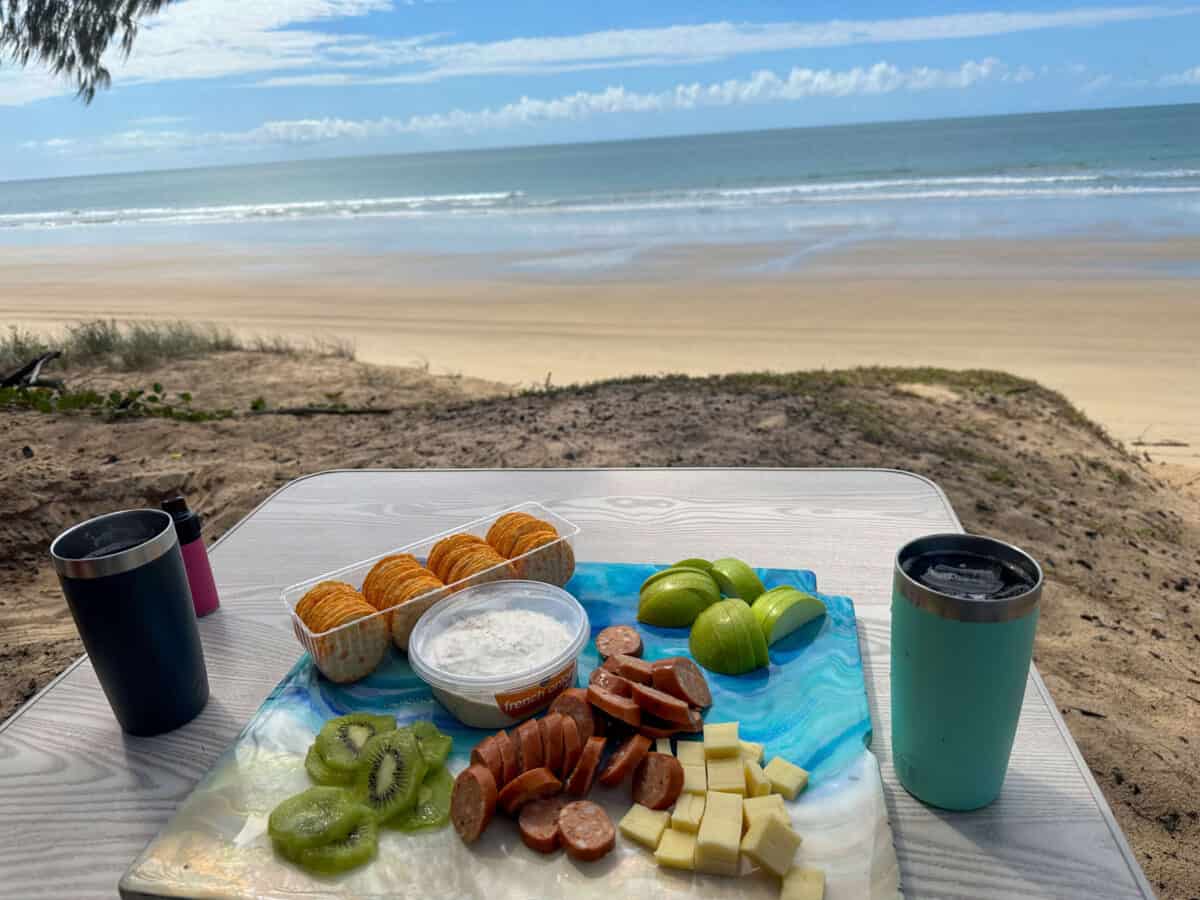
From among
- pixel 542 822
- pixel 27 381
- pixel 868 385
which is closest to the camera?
pixel 542 822

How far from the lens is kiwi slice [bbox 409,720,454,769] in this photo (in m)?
1.20

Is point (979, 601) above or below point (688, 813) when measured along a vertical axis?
above

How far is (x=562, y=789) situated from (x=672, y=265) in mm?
14857

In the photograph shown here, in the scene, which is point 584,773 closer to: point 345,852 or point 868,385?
point 345,852

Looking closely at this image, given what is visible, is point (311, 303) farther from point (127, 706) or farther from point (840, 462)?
point (127, 706)

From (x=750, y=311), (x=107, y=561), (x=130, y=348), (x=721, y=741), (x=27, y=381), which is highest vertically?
(x=107, y=561)

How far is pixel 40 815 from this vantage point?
1.25 m

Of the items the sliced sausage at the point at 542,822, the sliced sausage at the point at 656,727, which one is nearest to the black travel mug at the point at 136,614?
the sliced sausage at the point at 542,822

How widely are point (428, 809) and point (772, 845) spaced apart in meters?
0.45

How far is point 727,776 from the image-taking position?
111 centimetres

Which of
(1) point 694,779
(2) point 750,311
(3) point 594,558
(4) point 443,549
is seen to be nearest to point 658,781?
(1) point 694,779

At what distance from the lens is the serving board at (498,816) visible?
3.33 feet

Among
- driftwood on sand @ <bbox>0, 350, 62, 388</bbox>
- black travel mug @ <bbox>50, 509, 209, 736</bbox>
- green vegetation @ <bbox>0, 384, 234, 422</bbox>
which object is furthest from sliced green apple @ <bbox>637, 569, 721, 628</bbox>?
driftwood on sand @ <bbox>0, 350, 62, 388</bbox>

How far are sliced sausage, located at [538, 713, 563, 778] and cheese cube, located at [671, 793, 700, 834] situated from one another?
0.55ft
